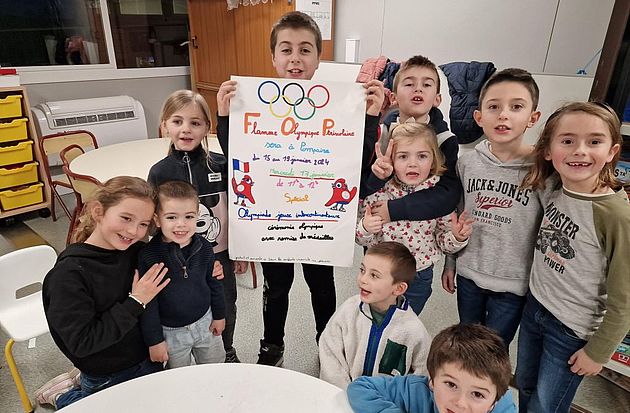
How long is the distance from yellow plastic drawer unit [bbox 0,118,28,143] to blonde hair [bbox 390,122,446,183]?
327cm

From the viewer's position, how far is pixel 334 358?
135 cm

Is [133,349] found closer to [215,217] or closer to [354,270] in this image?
[215,217]

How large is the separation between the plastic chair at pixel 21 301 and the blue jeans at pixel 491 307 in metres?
1.64

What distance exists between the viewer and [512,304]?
4.66 feet

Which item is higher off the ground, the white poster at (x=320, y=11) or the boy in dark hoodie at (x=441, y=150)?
the white poster at (x=320, y=11)

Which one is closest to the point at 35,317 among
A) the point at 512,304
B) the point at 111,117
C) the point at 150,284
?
the point at 150,284

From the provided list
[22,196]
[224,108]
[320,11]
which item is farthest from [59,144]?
[224,108]

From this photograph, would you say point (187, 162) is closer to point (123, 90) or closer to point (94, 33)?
point (123, 90)

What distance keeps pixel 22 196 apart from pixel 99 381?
2.90 meters

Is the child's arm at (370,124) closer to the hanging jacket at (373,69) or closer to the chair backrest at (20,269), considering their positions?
the chair backrest at (20,269)

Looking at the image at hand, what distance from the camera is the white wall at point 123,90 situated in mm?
4117

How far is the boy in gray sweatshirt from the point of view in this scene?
4.23 ft

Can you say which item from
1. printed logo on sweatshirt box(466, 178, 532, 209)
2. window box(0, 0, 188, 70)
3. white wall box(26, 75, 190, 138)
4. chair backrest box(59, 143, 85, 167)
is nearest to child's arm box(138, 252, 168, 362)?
printed logo on sweatshirt box(466, 178, 532, 209)

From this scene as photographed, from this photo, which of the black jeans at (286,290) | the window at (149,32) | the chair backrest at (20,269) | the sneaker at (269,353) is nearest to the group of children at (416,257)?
the black jeans at (286,290)
